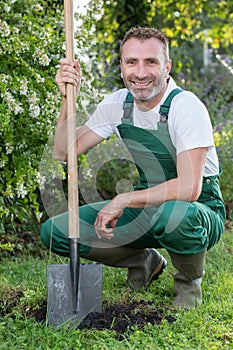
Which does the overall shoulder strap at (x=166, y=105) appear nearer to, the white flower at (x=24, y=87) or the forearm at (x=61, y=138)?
the forearm at (x=61, y=138)

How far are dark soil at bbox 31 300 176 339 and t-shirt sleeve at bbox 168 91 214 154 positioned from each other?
777mm

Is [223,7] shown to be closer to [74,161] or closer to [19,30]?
[19,30]

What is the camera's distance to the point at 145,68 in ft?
10.4

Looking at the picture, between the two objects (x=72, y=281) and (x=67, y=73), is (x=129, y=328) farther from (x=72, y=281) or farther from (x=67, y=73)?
(x=67, y=73)

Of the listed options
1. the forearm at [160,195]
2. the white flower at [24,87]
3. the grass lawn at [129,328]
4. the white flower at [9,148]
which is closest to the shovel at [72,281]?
the grass lawn at [129,328]

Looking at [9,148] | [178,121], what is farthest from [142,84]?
[9,148]

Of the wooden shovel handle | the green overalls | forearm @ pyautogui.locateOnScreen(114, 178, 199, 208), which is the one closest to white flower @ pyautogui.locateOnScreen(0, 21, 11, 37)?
the wooden shovel handle

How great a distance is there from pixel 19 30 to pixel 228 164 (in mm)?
2476

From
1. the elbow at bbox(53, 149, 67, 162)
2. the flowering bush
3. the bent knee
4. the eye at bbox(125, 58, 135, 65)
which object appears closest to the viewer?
the eye at bbox(125, 58, 135, 65)

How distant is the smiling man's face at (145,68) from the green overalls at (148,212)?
10cm

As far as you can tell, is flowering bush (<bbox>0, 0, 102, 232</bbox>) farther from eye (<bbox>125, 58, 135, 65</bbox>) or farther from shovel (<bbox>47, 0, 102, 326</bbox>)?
Result: eye (<bbox>125, 58, 135, 65</bbox>)

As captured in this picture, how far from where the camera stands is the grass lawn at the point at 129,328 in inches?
106

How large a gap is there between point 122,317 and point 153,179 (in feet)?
2.56

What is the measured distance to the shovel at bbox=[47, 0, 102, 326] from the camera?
296 cm
